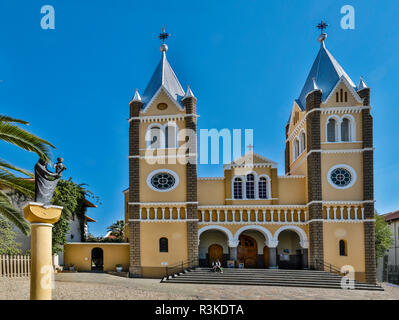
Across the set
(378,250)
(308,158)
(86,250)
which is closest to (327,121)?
(308,158)

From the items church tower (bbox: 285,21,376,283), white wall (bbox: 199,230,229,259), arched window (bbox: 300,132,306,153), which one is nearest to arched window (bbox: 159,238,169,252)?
white wall (bbox: 199,230,229,259)

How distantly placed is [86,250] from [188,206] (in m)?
9.16

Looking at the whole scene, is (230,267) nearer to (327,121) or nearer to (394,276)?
(327,121)

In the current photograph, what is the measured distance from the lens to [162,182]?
27531mm

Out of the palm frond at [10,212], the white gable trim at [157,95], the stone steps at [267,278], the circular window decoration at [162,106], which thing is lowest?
the stone steps at [267,278]

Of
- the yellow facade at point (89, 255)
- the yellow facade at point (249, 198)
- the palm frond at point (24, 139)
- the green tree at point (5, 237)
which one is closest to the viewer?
the palm frond at point (24, 139)

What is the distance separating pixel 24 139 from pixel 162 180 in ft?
57.6

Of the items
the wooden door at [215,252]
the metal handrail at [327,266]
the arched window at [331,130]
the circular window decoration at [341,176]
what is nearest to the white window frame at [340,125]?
the arched window at [331,130]

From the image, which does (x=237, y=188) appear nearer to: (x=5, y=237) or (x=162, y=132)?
(x=162, y=132)

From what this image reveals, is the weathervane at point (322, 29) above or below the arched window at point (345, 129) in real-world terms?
above

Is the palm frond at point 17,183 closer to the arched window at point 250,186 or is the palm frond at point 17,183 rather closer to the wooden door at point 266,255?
the arched window at point 250,186

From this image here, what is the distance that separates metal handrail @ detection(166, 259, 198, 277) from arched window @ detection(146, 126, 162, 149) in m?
9.10

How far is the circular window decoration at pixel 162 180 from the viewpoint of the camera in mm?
27406

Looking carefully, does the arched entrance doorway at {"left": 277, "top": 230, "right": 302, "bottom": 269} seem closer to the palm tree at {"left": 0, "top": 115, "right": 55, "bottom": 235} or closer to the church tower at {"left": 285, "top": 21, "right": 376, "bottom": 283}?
the church tower at {"left": 285, "top": 21, "right": 376, "bottom": 283}
